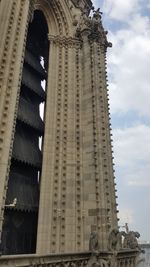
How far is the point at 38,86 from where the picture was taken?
17.7 meters

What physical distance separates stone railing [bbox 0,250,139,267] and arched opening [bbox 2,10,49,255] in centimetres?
271

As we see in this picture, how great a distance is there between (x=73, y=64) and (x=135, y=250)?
10249mm

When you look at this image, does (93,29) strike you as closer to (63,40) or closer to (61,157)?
(63,40)

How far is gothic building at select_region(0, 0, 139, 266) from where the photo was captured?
1238 centimetres

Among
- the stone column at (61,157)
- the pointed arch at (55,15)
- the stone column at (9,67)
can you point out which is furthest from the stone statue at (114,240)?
the pointed arch at (55,15)

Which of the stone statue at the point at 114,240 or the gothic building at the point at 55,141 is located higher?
the gothic building at the point at 55,141

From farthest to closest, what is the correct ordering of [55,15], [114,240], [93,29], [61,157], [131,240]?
[55,15], [93,29], [61,157], [131,240], [114,240]

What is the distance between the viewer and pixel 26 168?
14531 mm

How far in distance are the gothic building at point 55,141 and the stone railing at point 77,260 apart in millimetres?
950

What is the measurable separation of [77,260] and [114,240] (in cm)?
290

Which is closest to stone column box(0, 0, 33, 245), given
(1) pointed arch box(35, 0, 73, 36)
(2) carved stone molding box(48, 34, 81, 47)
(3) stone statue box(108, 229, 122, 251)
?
(2) carved stone molding box(48, 34, 81, 47)

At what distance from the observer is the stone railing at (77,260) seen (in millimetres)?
6848

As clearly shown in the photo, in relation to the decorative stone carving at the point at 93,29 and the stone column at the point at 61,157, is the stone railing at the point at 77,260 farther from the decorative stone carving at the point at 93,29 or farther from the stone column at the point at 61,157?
the decorative stone carving at the point at 93,29

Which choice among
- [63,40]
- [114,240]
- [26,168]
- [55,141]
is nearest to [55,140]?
[55,141]
